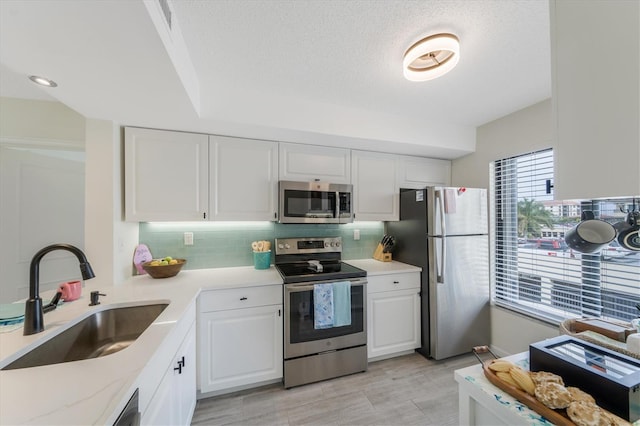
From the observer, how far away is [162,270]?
1.97 meters

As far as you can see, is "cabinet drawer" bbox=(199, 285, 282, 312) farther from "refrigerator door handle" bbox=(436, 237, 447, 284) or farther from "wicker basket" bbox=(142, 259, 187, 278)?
"refrigerator door handle" bbox=(436, 237, 447, 284)

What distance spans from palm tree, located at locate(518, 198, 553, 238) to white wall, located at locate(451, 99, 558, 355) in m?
0.42

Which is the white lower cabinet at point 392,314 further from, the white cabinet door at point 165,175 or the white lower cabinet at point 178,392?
the white cabinet door at point 165,175

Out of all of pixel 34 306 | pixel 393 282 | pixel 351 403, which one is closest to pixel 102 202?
pixel 34 306

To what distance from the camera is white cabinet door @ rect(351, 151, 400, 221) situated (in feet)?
8.62

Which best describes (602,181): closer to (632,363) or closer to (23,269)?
(632,363)

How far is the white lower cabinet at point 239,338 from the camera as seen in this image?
72.2 inches

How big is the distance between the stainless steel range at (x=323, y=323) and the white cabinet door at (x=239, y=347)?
0.11 m

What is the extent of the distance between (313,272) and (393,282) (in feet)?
2.77

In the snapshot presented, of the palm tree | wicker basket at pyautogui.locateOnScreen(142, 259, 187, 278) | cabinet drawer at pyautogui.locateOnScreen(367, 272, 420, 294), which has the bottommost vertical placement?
cabinet drawer at pyautogui.locateOnScreen(367, 272, 420, 294)

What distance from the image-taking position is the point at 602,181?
61cm

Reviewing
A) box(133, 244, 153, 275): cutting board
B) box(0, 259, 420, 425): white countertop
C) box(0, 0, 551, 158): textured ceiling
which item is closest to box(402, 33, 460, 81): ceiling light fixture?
box(0, 0, 551, 158): textured ceiling

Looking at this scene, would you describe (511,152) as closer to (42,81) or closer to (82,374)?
(82,374)

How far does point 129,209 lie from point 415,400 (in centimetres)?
275
